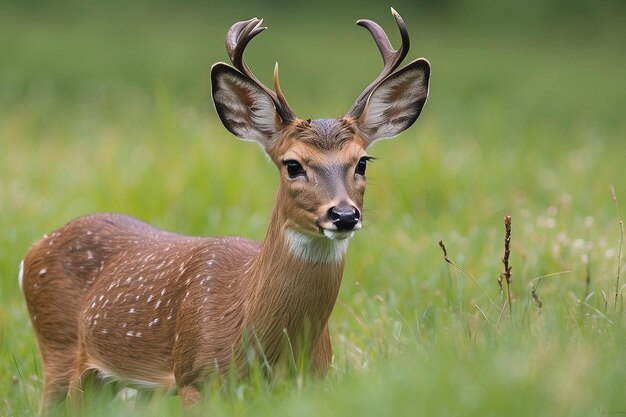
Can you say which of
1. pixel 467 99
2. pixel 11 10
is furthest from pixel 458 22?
pixel 11 10

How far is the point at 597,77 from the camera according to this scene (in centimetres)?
1933

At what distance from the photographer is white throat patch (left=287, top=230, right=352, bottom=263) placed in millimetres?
4758

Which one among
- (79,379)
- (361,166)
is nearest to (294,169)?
(361,166)

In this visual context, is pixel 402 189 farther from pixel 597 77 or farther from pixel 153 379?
pixel 597 77

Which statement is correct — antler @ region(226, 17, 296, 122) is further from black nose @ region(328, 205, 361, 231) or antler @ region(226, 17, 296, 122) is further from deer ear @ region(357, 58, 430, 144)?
black nose @ region(328, 205, 361, 231)

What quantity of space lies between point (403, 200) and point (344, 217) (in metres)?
4.12

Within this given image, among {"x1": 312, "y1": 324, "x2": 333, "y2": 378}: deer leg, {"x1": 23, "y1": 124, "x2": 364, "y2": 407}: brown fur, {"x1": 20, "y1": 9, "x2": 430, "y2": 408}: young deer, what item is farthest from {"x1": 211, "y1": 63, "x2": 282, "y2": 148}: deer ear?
{"x1": 312, "y1": 324, "x2": 333, "y2": 378}: deer leg

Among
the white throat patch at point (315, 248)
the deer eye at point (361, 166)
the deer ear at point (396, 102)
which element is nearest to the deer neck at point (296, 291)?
the white throat patch at point (315, 248)

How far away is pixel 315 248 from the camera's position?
477 cm

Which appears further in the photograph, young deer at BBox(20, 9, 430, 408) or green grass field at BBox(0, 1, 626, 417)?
young deer at BBox(20, 9, 430, 408)

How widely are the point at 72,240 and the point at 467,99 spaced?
39.6ft

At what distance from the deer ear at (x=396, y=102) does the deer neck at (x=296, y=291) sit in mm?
678

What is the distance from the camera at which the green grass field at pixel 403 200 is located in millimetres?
4027

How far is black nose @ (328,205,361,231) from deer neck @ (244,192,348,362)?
24cm
